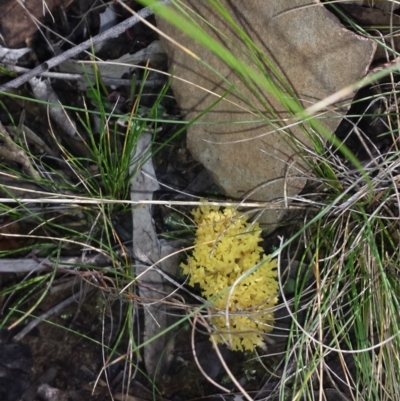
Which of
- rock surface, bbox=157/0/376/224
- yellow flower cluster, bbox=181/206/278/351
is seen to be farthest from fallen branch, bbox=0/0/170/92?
yellow flower cluster, bbox=181/206/278/351

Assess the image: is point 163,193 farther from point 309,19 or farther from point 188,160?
point 309,19

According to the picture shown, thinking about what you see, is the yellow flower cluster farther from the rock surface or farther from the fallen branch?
the fallen branch

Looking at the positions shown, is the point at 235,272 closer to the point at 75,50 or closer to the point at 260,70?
the point at 260,70

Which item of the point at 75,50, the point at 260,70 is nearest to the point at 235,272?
the point at 260,70

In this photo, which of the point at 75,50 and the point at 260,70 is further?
the point at 75,50

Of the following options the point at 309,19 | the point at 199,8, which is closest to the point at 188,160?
the point at 199,8

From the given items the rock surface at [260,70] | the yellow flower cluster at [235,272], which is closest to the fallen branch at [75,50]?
the rock surface at [260,70]
